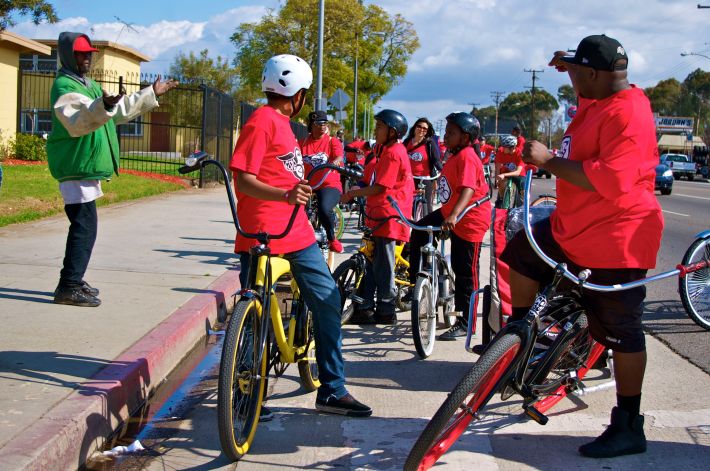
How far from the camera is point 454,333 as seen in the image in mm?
6887

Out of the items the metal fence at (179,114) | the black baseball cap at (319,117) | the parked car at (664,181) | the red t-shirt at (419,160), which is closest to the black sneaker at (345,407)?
the black baseball cap at (319,117)

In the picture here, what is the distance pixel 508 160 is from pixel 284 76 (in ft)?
35.5

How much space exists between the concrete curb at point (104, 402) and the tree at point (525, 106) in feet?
364

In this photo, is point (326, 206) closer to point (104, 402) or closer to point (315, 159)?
point (315, 159)

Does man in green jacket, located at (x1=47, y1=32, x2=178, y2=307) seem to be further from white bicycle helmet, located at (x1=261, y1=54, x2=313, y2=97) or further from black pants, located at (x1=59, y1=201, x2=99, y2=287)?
white bicycle helmet, located at (x1=261, y1=54, x2=313, y2=97)

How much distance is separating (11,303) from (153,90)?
2.19 metres

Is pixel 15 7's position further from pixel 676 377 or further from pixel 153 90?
pixel 676 377

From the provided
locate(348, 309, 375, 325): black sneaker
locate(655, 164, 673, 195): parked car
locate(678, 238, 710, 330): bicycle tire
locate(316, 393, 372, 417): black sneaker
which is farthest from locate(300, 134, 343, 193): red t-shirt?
locate(655, 164, 673, 195): parked car

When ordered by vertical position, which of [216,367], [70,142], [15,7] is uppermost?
[15,7]

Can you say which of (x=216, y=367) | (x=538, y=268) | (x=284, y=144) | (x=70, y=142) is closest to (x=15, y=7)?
(x=70, y=142)

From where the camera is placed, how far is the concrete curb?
3.75m

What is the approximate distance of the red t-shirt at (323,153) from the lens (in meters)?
10.5

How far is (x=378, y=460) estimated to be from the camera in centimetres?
419

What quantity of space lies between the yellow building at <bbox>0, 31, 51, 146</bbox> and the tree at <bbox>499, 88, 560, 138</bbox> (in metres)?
96.4
